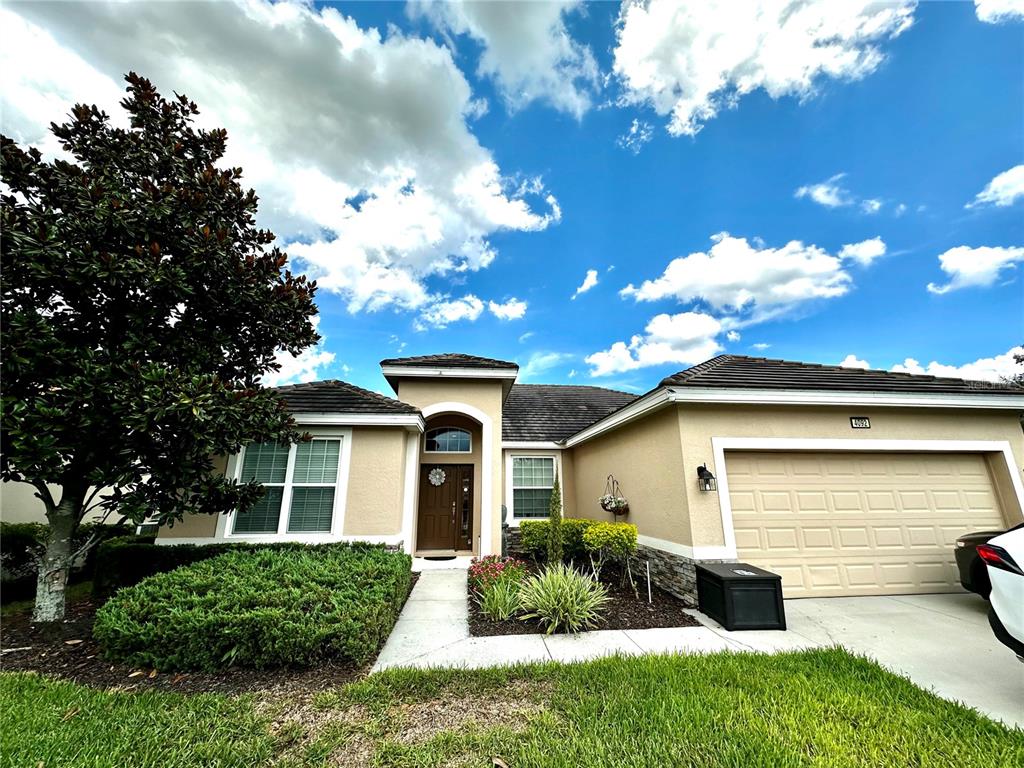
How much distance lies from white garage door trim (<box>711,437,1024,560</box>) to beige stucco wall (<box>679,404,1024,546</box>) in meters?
0.07

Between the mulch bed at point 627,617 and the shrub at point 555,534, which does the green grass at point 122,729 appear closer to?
the mulch bed at point 627,617

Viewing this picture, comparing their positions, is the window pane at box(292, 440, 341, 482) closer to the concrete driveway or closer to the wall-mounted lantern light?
the wall-mounted lantern light

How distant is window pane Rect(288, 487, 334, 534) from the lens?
7.34 metres

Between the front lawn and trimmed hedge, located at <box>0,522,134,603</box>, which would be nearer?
the front lawn

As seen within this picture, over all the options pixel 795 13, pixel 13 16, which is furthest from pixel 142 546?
pixel 795 13

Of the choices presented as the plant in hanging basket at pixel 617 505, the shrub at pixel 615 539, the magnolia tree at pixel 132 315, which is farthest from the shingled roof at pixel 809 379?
the magnolia tree at pixel 132 315

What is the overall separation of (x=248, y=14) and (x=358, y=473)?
8.19 m

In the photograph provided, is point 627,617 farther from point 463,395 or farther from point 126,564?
Answer: point 126,564

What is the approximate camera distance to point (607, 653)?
4.21 metres

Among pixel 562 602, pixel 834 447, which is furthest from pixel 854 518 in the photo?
pixel 562 602

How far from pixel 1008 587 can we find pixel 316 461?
947 centimetres

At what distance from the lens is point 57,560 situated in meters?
4.97

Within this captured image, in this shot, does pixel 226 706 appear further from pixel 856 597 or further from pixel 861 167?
pixel 861 167

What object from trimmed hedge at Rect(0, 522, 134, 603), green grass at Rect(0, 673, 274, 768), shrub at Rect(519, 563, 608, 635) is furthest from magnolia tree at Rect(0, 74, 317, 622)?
shrub at Rect(519, 563, 608, 635)
